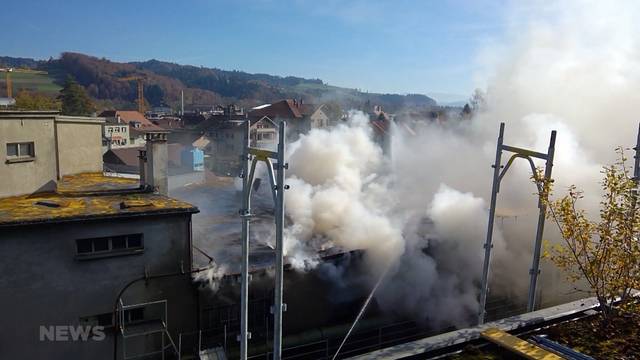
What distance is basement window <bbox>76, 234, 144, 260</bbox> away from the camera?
11.9m

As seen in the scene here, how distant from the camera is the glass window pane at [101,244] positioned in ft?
39.4

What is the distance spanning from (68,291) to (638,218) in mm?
11718

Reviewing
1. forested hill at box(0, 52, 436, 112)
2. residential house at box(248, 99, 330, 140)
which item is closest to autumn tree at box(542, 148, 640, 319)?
residential house at box(248, 99, 330, 140)

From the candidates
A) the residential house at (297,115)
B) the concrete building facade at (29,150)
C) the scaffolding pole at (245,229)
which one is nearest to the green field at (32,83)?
the residential house at (297,115)

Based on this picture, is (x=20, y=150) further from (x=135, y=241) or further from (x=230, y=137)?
(x=230, y=137)

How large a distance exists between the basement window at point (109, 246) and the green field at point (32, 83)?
10844 cm

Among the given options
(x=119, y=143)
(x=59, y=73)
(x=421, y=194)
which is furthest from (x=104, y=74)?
(x=421, y=194)

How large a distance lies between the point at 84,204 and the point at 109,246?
4.98ft

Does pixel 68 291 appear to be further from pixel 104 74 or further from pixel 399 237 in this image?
pixel 104 74

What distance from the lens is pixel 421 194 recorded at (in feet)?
84.3

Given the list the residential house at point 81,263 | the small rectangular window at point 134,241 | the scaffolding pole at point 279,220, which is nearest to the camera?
the scaffolding pole at point 279,220

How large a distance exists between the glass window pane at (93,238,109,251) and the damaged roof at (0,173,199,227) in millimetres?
645

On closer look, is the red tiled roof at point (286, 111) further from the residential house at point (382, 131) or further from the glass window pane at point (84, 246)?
the glass window pane at point (84, 246)

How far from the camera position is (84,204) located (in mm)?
12812
